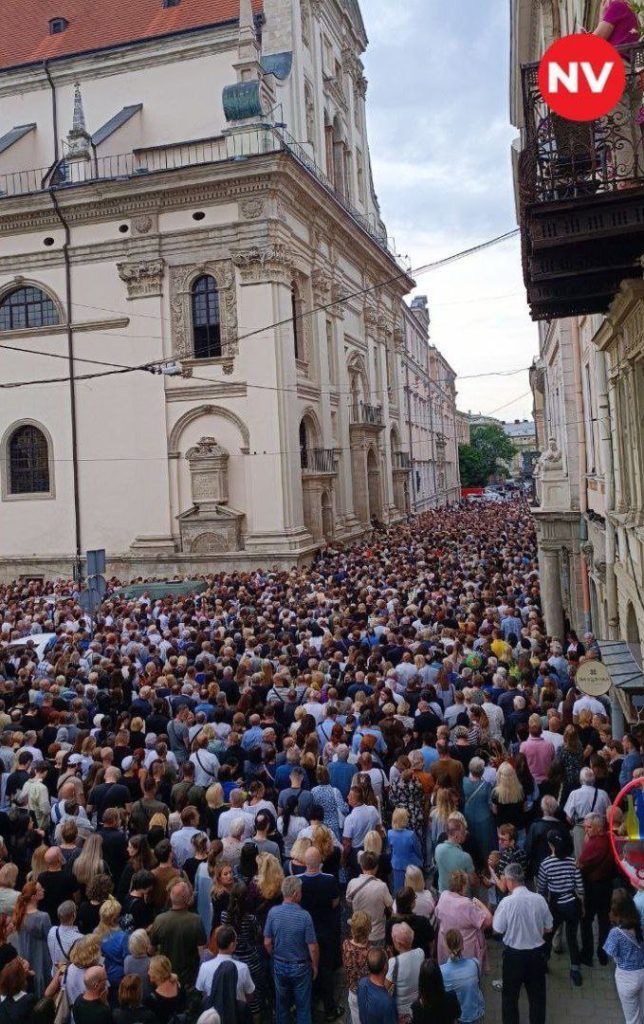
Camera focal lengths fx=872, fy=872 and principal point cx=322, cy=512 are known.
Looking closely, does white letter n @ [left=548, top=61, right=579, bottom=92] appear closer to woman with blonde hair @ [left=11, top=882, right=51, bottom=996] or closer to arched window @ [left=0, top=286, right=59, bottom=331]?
woman with blonde hair @ [left=11, top=882, right=51, bottom=996]

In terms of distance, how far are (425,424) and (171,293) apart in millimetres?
34348

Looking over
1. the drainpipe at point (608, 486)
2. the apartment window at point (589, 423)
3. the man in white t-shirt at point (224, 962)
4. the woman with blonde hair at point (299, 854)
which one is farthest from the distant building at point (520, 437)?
the man in white t-shirt at point (224, 962)

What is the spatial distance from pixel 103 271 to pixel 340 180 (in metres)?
13.5

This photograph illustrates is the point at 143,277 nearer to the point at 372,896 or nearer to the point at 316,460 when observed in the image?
the point at 316,460

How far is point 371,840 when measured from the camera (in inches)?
253

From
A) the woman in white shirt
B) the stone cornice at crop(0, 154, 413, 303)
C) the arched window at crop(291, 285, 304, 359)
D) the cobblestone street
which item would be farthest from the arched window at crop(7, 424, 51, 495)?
the cobblestone street

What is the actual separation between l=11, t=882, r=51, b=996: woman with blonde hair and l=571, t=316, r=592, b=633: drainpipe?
40.3 ft

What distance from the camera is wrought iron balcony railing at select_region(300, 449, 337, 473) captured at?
31.3 m

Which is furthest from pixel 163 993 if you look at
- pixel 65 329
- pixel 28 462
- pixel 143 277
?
pixel 28 462

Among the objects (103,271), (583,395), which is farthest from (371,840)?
(103,271)

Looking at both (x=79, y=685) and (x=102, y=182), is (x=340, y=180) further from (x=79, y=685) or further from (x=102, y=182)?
(x=79, y=685)

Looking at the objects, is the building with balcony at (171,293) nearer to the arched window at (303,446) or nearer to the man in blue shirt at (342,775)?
the arched window at (303,446)

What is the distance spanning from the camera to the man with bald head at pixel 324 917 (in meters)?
6.21

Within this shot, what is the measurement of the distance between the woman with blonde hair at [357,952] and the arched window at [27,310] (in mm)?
27990
